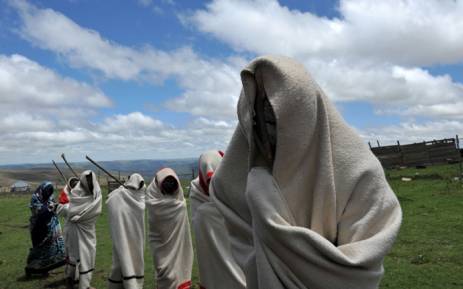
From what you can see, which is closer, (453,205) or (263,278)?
(263,278)

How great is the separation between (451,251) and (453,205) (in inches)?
213

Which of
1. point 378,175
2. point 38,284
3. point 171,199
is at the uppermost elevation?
point 378,175

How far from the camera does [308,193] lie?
228 cm

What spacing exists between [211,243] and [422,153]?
883 inches

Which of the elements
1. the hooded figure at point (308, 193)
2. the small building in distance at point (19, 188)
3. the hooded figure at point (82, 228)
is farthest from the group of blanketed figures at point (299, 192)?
the small building in distance at point (19, 188)

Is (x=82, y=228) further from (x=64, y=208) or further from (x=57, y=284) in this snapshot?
(x=57, y=284)

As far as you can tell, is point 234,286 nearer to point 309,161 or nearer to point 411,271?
point 309,161

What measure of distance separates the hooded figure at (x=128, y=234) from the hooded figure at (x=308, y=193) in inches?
236

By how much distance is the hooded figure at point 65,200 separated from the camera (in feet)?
34.5

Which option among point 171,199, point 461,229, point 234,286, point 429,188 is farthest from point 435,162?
point 234,286

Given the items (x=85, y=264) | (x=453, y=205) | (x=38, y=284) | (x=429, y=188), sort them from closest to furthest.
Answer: (x=85, y=264) → (x=38, y=284) → (x=453, y=205) → (x=429, y=188)

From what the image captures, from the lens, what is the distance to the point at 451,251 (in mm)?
9305

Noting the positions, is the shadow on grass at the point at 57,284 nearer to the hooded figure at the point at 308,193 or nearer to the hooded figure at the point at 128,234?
the hooded figure at the point at 128,234

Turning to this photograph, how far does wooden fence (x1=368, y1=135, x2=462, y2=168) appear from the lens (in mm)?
24938
